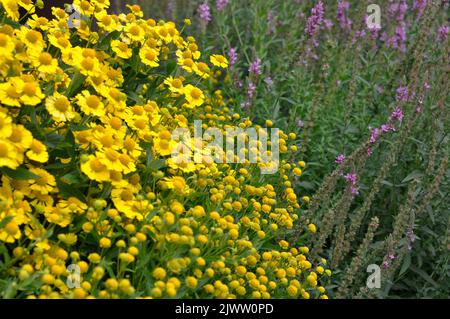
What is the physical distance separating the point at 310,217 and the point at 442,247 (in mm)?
575

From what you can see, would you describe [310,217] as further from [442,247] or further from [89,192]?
[89,192]

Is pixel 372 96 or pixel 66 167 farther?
pixel 372 96

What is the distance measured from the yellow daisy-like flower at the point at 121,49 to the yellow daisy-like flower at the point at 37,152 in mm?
654

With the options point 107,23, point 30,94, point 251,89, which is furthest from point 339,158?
point 30,94

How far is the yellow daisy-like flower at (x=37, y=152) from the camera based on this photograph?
7.15 ft

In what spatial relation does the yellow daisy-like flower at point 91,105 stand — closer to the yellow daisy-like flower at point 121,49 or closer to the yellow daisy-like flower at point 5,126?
the yellow daisy-like flower at point 5,126

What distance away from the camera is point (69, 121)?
95.7 inches

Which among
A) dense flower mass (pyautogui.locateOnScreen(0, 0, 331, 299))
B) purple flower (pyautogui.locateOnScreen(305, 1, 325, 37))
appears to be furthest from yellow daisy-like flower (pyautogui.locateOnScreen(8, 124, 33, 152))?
purple flower (pyautogui.locateOnScreen(305, 1, 325, 37))

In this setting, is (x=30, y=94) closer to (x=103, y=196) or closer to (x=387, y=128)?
(x=103, y=196)

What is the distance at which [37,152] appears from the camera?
2197 millimetres

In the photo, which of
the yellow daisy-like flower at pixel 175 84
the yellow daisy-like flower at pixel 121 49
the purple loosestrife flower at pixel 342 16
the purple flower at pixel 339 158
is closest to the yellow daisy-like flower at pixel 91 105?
the yellow daisy-like flower at pixel 121 49

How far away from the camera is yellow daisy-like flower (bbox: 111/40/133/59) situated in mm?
2730
